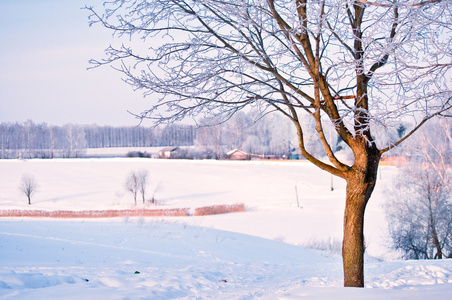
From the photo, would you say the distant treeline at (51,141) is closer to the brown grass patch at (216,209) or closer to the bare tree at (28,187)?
the bare tree at (28,187)

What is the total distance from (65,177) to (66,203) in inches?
629

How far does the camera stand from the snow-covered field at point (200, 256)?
18.0ft

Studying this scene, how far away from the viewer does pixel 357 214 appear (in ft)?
17.3

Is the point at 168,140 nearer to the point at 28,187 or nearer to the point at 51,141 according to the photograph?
the point at 51,141

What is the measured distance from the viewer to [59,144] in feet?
313

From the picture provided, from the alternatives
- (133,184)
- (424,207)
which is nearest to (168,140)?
(133,184)

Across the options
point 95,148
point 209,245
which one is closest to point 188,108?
point 209,245

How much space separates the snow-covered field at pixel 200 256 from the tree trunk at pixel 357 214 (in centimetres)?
47

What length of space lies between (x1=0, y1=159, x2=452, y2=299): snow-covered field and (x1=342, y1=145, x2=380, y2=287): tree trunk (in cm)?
47

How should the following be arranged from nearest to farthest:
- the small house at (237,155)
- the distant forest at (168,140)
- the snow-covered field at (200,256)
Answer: the snow-covered field at (200,256) < the small house at (237,155) < the distant forest at (168,140)

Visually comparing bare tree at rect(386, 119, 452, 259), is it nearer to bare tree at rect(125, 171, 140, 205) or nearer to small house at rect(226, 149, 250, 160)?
bare tree at rect(125, 171, 140, 205)

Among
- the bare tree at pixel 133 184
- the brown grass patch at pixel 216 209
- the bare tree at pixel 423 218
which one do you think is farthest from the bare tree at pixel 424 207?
the bare tree at pixel 133 184

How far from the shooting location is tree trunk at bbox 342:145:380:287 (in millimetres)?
5266

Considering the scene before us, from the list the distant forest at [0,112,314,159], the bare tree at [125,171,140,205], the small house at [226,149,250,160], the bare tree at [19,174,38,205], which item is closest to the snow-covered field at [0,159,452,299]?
the bare tree at [19,174,38,205]
